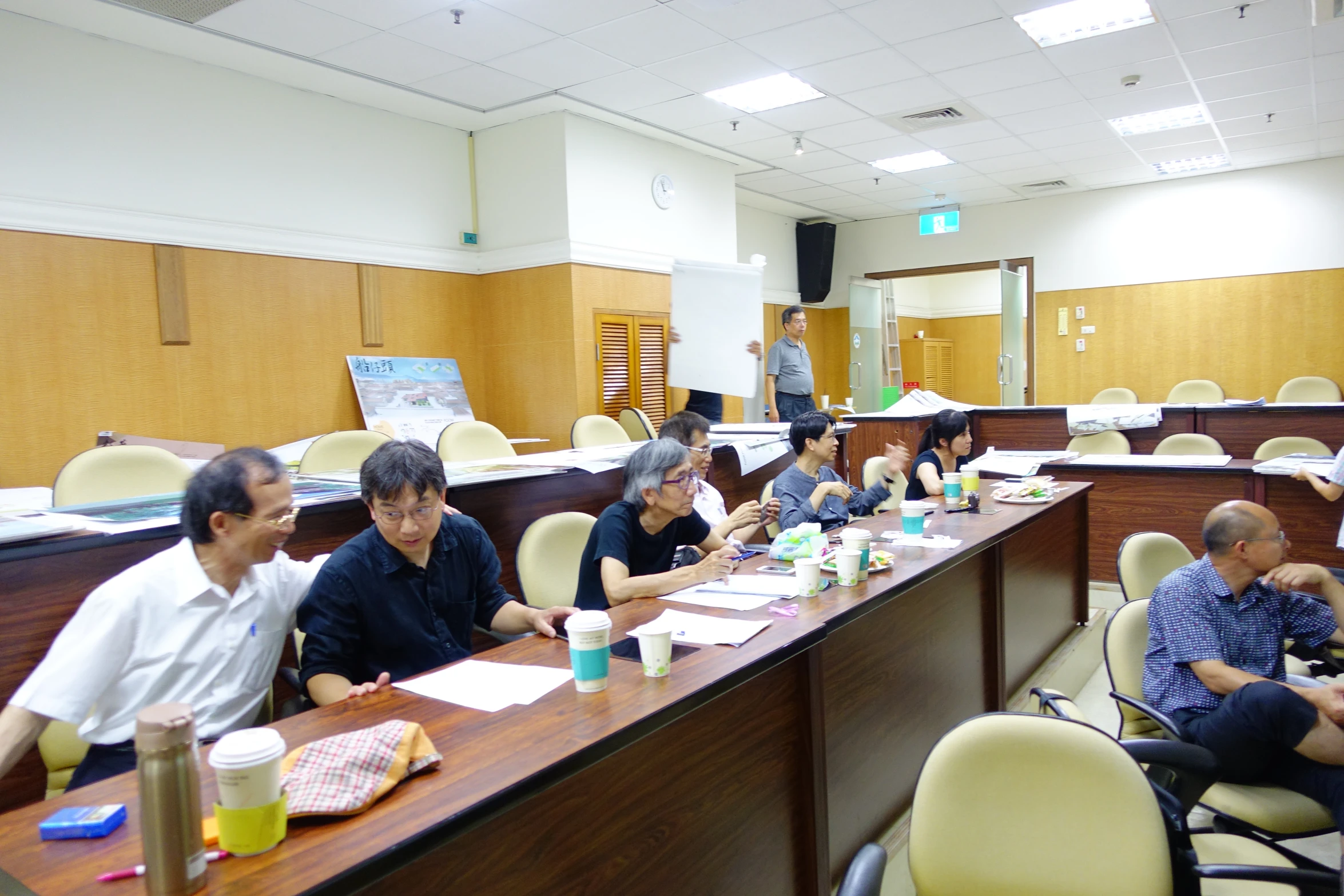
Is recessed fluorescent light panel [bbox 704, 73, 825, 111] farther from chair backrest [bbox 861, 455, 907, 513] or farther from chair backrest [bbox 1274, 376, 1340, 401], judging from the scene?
chair backrest [bbox 1274, 376, 1340, 401]

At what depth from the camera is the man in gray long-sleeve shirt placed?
3547 mm

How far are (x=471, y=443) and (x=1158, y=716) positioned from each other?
3.60 meters

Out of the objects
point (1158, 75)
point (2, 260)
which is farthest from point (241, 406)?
point (1158, 75)

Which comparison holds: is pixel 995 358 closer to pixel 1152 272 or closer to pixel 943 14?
pixel 1152 272

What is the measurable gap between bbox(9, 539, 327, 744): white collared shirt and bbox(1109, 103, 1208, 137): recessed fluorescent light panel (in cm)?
777

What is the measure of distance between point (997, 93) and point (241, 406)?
598cm

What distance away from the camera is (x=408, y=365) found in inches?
255

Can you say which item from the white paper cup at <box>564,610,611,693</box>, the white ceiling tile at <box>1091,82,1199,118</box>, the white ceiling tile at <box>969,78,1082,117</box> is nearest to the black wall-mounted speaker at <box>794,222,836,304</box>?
the white ceiling tile at <box>969,78,1082,117</box>

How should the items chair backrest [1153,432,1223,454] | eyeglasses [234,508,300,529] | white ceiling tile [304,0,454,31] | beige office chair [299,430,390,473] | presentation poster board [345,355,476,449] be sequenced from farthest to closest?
presentation poster board [345,355,476,449], chair backrest [1153,432,1223,454], white ceiling tile [304,0,454,31], beige office chair [299,430,390,473], eyeglasses [234,508,300,529]

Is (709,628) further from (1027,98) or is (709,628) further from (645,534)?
(1027,98)

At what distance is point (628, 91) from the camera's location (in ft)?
19.6

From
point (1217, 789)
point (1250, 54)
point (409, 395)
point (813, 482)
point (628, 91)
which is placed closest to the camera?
point (1217, 789)

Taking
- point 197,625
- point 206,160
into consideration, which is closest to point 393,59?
point 206,160

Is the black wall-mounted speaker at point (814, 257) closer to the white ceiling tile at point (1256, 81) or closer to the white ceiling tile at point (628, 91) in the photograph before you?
the white ceiling tile at point (1256, 81)
